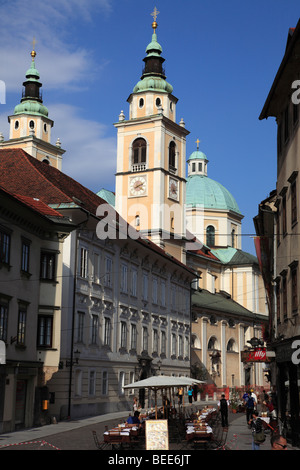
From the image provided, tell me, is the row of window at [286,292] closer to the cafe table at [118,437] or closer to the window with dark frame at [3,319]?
the cafe table at [118,437]

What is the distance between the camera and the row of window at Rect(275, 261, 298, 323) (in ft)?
76.8

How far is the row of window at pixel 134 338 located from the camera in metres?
39.9

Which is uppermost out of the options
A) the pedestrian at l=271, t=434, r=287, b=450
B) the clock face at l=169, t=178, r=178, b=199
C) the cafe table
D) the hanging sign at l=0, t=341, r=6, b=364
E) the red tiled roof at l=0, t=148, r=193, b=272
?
the clock face at l=169, t=178, r=178, b=199

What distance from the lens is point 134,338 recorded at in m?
47.5

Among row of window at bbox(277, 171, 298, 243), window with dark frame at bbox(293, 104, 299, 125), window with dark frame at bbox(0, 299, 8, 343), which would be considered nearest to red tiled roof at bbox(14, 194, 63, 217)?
window with dark frame at bbox(0, 299, 8, 343)

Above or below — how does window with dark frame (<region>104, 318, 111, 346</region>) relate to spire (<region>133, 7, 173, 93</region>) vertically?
below

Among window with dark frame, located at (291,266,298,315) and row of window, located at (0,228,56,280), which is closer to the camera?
window with dark frame, located at (291,266,298,315)

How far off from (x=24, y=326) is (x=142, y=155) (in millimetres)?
43596

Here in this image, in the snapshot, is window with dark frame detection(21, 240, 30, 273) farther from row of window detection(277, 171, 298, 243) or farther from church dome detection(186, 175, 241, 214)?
church dome detection(186, 175, 241, 214)

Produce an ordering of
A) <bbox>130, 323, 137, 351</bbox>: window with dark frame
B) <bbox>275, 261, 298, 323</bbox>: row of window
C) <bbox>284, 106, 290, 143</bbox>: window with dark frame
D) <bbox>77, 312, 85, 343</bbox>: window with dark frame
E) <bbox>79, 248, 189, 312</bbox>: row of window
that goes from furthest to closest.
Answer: <bbox>130, 323, 137, 351</bbox>: window with dark frame, <bbox>79, 248, 189, 312</bbox>: row of window, <bbox>77, 312, 85, 343</bbox>: window with dark frame, <bbox>284, 106, 290, 143</bbox>: window with dark frame, <bbox>275, 261, 298, 323</bbox>: row of window

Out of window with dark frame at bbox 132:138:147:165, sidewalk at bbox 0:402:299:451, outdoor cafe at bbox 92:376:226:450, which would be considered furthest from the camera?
window with dark frame at bbox 132:138:147:165

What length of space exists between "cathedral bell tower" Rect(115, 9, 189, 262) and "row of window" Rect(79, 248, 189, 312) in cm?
990

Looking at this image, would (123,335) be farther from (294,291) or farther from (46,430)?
(294,291)

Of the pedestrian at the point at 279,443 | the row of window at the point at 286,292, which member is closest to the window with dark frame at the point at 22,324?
the row of window at the point at 286,292
